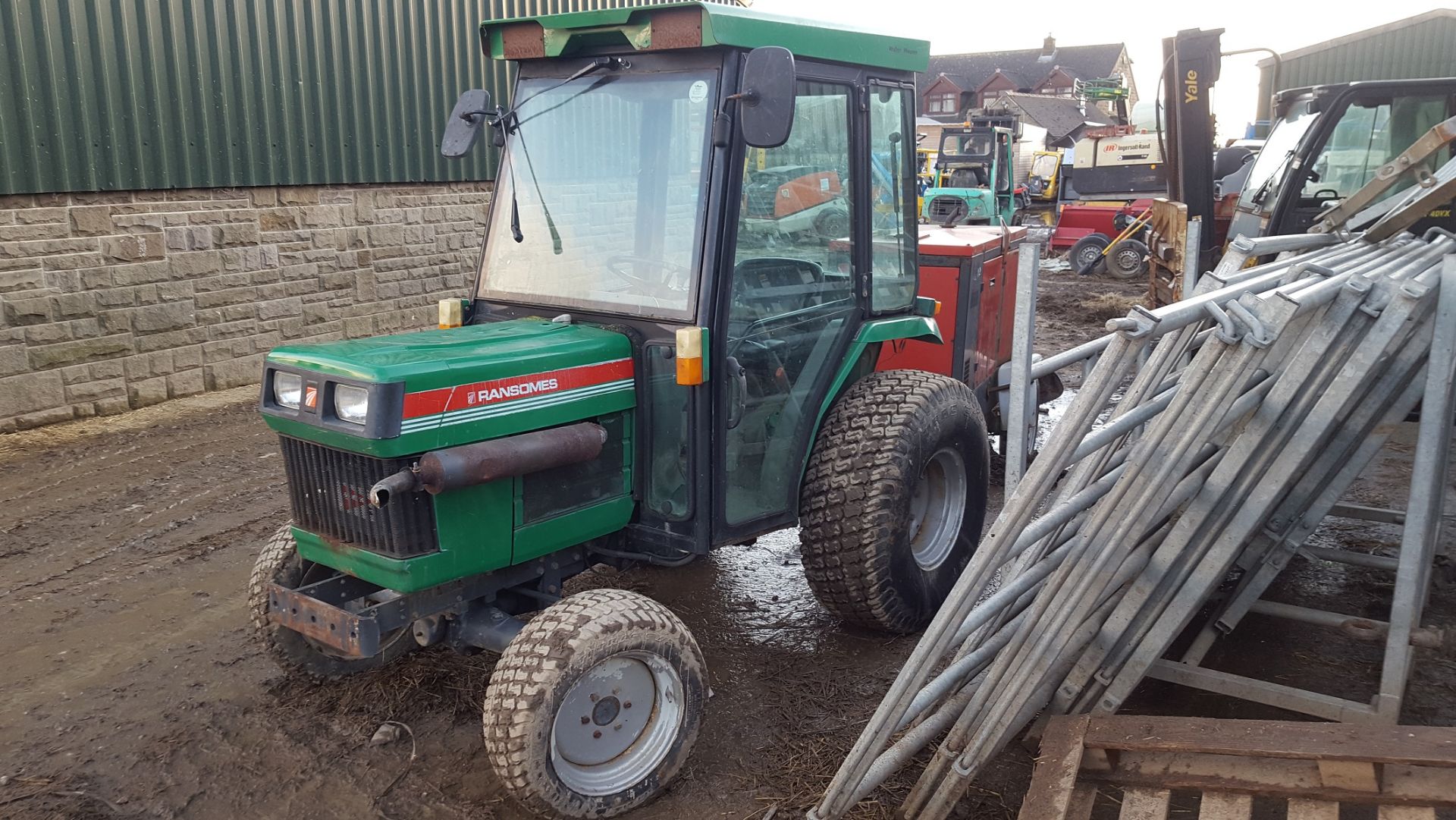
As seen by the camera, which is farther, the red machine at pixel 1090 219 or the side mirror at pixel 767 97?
the red machine at pixel 1090 219

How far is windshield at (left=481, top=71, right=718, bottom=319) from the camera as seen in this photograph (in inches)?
140

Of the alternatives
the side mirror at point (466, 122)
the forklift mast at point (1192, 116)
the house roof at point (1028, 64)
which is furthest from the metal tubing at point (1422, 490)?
the house roof at point (1028, 64)

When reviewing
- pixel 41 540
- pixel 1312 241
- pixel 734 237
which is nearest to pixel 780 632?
pixel 734 237

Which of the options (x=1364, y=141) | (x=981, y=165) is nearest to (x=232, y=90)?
(x=1364, y=141)

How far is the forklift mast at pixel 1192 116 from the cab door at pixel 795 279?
4.13 m

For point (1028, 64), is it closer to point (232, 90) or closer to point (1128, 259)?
point (1128, 259)

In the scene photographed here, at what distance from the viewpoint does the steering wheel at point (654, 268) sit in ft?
11.7

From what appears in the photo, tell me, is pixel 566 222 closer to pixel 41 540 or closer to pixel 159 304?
pixel 41 540

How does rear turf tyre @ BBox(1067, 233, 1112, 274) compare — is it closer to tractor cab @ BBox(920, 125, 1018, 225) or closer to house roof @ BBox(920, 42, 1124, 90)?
tractor cab @ BBox(920, 125, 1018, 225)

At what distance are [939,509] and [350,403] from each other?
8.29 ft

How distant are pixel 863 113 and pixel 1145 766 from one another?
97.8 inches

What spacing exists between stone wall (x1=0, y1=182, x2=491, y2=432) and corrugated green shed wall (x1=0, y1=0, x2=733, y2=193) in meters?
0.18

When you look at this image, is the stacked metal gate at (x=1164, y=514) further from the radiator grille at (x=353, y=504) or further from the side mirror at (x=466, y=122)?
the side mirror at (x=466, y=122)

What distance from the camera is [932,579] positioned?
4344 millimetres
